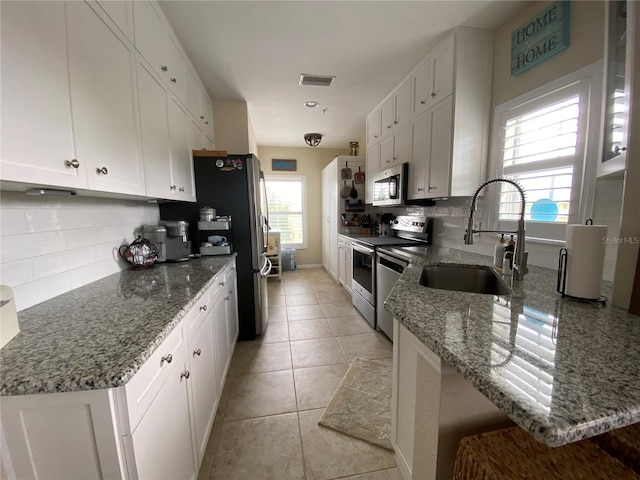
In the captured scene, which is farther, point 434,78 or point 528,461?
point 434,78

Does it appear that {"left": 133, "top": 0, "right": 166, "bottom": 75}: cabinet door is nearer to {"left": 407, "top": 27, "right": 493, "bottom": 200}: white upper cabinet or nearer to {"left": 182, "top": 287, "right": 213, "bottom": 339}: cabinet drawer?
{"left": 182, "top": 287, "right": 213, "bottom": 339}: cabinet drawer

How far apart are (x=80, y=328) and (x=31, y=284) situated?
47 cm

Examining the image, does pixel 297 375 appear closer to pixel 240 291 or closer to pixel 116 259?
pixel 240 291

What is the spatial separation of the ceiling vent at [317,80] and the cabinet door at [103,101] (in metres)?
1.69

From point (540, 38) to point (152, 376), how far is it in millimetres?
2790

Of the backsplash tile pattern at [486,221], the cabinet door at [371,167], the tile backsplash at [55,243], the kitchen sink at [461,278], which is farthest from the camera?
the cabinet door at [371,167]

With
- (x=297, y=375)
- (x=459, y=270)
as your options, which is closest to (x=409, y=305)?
(x=459, y=270)

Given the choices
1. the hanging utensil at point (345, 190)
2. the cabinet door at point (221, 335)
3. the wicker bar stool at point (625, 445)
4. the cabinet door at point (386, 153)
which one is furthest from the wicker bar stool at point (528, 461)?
the hanging utensil at point (345, 190)

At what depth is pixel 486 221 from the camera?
2158 mm

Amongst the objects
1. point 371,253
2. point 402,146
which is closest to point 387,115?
point 402,146

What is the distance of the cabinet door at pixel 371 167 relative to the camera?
355cm

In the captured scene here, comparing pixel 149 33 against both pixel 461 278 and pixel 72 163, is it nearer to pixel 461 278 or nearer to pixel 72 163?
pixel 72 163

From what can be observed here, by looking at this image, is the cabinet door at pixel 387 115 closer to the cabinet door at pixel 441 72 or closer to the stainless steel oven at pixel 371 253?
the cabinet door at pixel 441 72

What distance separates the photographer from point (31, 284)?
43.4 inches
